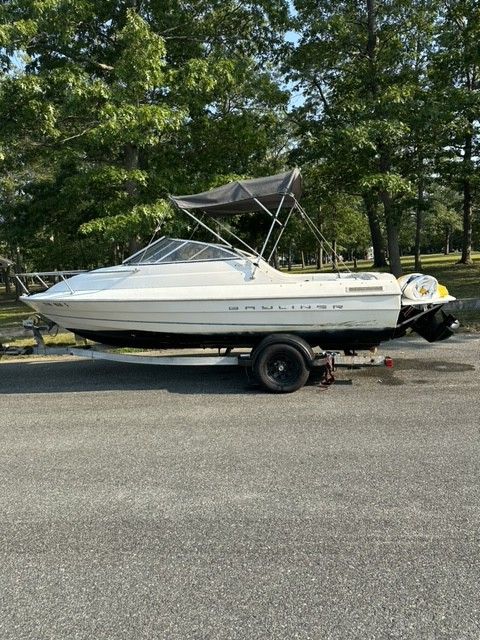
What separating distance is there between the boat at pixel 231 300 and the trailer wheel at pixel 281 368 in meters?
0.31

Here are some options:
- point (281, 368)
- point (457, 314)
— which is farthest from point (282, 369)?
point (457, 314)

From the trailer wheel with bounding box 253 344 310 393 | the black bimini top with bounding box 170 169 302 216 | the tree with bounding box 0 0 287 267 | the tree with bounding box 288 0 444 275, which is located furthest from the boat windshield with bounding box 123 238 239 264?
the tree with bounding box 288 0 444 275

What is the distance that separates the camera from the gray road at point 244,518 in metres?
2.63

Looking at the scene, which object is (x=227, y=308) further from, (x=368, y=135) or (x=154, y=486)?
(x=368, y=135)

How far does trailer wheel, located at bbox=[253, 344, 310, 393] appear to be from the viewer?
22.0ft

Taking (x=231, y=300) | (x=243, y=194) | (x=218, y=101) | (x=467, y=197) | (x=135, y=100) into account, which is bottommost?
(x=231, y=300)

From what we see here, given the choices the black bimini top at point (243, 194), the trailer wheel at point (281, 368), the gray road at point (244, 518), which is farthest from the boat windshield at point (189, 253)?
the gray road at point (244, 518)

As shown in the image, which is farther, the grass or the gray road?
the grass

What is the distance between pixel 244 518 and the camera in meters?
3.57

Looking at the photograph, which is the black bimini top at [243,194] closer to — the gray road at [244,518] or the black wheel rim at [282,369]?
the black wheel rim at [282,369]

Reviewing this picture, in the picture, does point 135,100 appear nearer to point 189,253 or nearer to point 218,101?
point 218,101

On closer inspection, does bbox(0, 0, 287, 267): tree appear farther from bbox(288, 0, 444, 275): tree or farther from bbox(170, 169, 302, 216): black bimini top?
bbox(170, 169, 302, 216): black bimini top

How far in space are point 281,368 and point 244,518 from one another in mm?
3341

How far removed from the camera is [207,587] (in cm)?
286
